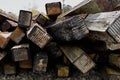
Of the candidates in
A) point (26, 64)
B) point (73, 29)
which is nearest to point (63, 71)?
point (26, 64)

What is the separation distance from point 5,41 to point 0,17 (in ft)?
1.54

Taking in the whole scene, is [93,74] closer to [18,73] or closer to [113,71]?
[113,71]

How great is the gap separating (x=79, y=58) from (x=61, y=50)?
18 centimetres

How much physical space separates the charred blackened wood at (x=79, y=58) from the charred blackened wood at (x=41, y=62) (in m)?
0.18

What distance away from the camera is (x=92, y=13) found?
2.66 m

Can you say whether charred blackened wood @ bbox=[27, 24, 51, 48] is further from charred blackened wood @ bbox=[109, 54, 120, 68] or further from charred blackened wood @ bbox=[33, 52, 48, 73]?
charred blackened wood @ bbox=[109, 54, 120, 68]

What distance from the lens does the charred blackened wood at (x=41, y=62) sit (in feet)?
7.20

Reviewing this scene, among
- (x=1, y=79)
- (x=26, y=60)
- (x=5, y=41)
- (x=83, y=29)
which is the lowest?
(x=1, y=79)

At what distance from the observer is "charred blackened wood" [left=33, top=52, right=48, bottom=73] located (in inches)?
86.4

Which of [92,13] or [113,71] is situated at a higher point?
[92,13]

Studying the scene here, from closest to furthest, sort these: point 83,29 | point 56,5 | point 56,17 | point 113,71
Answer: point 83,29
point 113,71
point 56,5
point 56,17

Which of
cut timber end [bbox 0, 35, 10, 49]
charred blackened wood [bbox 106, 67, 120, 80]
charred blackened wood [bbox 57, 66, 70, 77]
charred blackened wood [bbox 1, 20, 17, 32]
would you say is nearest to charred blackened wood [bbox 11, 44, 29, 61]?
cut timber end [bbox 0, 35, 10, 49]

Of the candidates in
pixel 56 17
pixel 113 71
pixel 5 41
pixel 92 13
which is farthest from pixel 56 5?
pixel 113 71

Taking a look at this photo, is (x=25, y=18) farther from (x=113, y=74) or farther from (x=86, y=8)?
(x=113, y=74)
